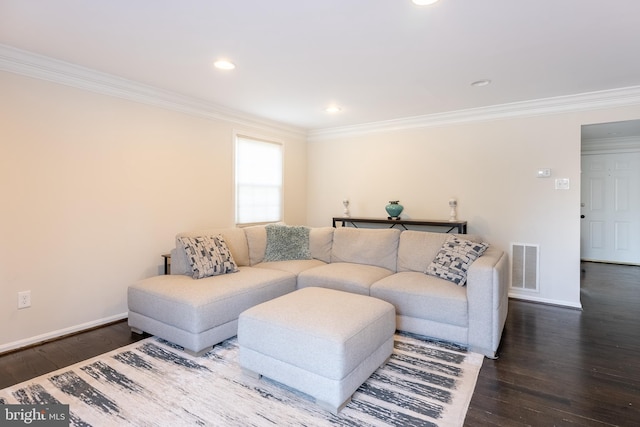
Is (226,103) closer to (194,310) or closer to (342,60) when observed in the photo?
(342,60)

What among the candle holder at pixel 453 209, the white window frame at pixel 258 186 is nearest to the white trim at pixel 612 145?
the candle holder at pixel 453 209

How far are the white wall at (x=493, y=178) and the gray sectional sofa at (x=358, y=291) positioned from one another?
3.78ft

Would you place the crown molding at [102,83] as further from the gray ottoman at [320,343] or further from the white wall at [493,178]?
the gray ottoman at [320,343]

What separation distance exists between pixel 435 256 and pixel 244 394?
215 cm

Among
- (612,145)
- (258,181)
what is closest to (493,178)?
(258,181)

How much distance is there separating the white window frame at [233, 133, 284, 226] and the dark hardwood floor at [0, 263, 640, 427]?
2.03m

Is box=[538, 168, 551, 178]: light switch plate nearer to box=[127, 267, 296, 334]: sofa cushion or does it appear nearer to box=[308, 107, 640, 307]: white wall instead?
box=[308, 107, 640, 307]: white wall

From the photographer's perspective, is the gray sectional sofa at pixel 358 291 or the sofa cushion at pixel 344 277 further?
the sofa cushion at pixel 344 277

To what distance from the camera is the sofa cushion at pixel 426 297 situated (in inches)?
103

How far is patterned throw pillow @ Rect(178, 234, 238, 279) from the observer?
2.99m

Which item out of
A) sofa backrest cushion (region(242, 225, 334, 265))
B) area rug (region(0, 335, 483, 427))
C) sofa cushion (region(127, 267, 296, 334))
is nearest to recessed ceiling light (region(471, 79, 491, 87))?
sofa backrest cushion (region(242, 225, 334, 265))

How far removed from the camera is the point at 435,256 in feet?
Answer: 10.8

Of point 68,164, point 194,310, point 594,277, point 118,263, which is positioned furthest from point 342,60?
point 594,277

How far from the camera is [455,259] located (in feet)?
9.91
